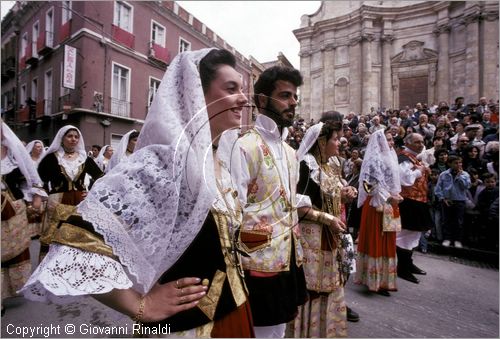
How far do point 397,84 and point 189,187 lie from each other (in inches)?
737

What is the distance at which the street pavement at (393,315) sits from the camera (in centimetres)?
261

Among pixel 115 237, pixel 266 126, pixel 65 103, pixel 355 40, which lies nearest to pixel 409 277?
pixel 266 126

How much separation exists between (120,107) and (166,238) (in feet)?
42.0

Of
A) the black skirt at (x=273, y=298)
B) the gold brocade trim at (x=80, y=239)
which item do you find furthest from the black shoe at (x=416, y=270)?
the gold brocade trim at (x=80, y=239)

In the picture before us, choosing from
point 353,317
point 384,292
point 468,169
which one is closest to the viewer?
point 353,317

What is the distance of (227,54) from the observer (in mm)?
1122

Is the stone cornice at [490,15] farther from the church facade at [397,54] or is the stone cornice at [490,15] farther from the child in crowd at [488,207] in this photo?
the child in crowd at [488,207]

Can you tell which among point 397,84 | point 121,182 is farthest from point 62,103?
point 397,84

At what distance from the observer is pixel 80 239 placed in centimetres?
75

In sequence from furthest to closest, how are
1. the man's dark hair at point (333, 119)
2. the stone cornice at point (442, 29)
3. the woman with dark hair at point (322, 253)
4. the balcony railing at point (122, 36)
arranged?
the stone cornice at point (442, 29)
the balcony railing at point (122, 36)
the man's dark hair at point (333, 119)
the woman with dark hair at point (322, 253)

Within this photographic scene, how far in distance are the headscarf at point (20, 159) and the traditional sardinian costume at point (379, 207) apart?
12.1 feet

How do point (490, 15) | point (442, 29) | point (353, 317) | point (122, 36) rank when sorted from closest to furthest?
point (353, 317)
point (122, 36)
point (490, 15)
point (442, 29)

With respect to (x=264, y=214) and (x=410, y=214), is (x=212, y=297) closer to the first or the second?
(x=264, y=214)

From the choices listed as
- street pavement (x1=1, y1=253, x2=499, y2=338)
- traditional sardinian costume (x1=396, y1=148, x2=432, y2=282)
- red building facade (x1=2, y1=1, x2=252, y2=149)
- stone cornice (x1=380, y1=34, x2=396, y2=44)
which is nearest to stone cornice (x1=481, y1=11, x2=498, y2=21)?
stone cornice (x1=380, y1=34, x2=396, y2=44)
